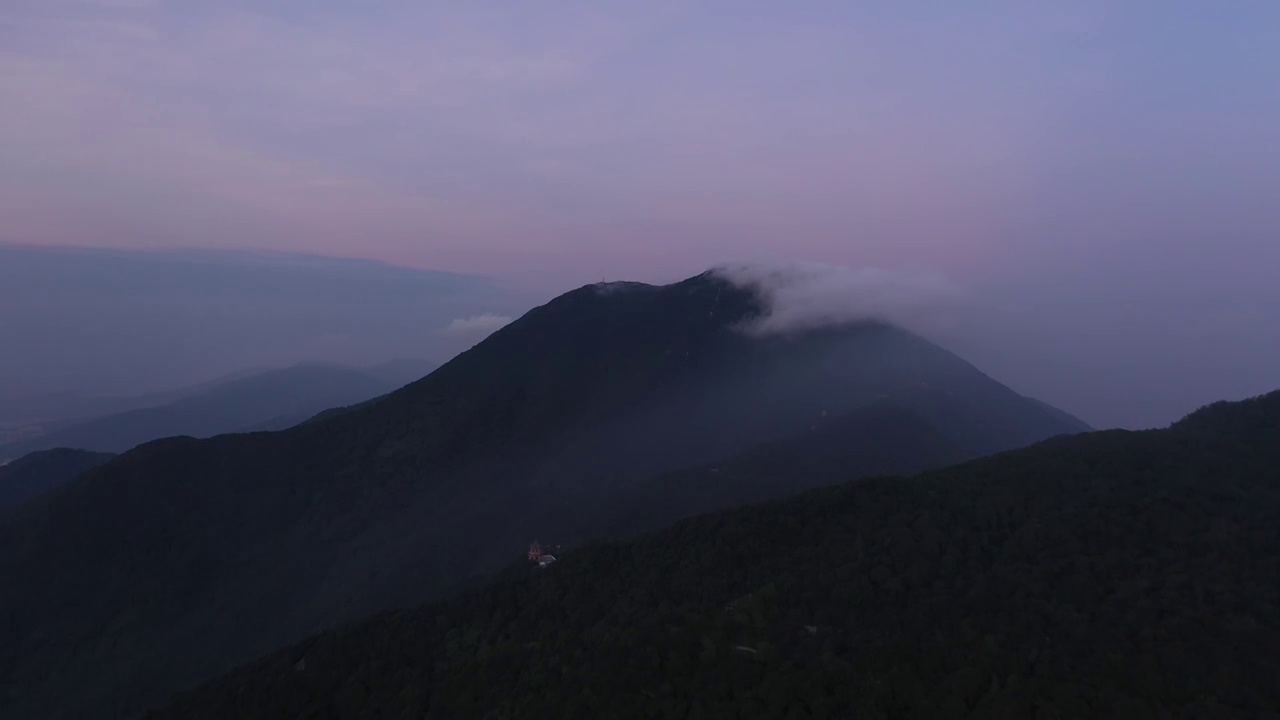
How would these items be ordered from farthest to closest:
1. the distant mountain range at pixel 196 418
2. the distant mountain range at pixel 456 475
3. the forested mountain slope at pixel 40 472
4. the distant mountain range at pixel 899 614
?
the distant mountain range at pixel 196 418 < the forested mountain slope at pixel 40 472 < the distant mountain range at pixel 456 475 < the distant mountain range at pixel 899 614

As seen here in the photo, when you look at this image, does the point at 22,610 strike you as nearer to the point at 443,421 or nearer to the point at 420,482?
the point at 420,482

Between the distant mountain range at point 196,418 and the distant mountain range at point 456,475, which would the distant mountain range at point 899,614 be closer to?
the distant mountain range at point 456,475

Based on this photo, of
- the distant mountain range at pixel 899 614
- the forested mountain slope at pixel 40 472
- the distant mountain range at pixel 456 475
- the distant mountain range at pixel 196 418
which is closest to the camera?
the distant mountain range at pixel 899 614

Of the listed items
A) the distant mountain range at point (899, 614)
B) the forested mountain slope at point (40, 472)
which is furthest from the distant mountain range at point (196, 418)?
the distant mountain range at point (899, 614)

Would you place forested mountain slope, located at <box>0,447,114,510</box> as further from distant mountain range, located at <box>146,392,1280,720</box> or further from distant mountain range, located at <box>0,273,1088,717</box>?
distant mountain range, located at <box>146,392,1280,720</box>

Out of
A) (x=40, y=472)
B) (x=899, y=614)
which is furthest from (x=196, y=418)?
(x=899, y=614)

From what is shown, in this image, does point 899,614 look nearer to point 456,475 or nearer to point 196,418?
point 456,475

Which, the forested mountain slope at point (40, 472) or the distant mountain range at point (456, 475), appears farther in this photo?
the forested mountain slope at point (40, 472)

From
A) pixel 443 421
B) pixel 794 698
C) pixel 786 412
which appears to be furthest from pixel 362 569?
pixel 794 698
